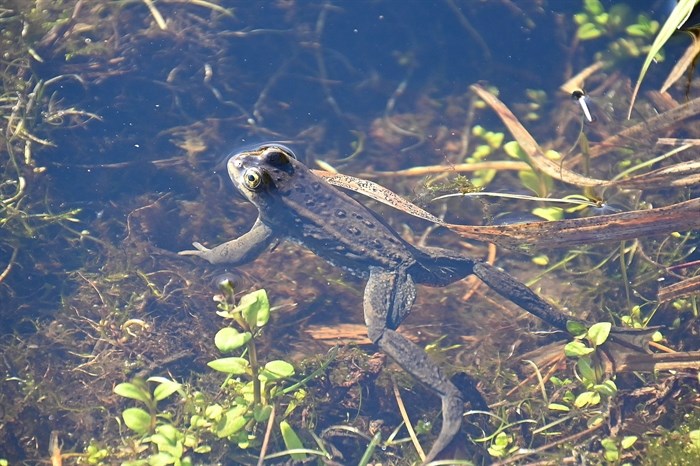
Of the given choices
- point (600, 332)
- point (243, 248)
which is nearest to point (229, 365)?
point (243, 248)

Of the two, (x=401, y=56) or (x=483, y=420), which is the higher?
(x=401, y=56)

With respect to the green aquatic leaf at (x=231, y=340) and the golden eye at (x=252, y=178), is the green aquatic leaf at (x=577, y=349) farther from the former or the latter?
the golden eye at (x=252, y=178)

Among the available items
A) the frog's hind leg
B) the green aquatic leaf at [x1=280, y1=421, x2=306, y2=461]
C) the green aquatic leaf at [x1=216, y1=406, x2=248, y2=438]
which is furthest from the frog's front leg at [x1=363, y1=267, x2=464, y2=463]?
the green aquatic leaf at [x1=216, y1=406, x2=248, y2=438]

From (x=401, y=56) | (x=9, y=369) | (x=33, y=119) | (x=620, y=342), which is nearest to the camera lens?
(x=620, y=342)

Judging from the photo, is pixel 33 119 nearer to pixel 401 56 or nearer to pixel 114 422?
pixel 114 422

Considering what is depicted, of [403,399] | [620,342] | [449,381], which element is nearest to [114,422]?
[403,399]

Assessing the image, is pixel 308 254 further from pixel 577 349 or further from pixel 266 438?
pixel 577 349
